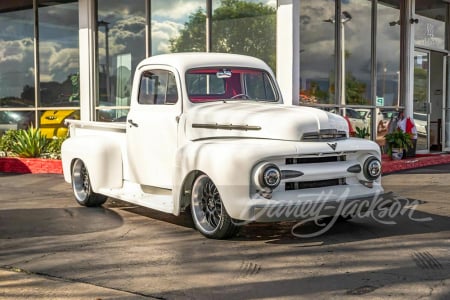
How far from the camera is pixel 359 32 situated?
13.7 m

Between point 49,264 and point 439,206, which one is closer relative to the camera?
point 49,264

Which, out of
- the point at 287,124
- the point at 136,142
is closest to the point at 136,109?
the point at 136,142

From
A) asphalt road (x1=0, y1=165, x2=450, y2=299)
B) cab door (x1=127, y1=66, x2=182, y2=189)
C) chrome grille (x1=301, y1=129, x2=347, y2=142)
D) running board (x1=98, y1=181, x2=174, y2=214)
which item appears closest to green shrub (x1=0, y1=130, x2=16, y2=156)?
asphalt road (x1=0, y1=165, x2=450, y2=299)

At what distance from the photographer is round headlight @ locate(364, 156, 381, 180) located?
20.5ft

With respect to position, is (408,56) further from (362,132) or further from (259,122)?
(259,122)

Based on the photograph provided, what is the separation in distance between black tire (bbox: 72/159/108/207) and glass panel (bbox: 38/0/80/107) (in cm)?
590

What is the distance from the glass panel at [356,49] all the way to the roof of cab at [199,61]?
6051 mm

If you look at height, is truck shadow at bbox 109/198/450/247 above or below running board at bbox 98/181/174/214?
below

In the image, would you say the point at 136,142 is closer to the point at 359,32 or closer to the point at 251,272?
the point at 251,272

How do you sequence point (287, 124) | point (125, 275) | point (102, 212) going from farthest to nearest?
1. point (102, 212)
2. point (287, 124)
3. point (125, 275)

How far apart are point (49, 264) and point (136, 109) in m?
2.66

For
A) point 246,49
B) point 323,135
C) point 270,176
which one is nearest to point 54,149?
point 246,49

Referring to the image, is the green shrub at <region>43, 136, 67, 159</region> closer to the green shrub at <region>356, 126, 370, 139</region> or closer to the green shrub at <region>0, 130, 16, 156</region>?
the green shrub at <region>0, 130, 16, 156</region>

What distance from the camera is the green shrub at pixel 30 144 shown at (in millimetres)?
13133
